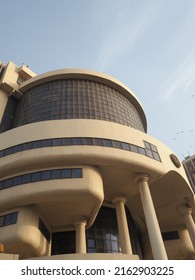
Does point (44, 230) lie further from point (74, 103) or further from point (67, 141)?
point (74, 103)

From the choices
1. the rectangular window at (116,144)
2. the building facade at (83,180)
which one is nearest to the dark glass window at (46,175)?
the building facade at (83,180)

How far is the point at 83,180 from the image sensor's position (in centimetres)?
2692

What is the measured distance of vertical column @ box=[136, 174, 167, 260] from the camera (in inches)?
1006

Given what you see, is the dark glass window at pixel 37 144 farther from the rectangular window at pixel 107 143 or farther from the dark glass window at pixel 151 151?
the dark glass window at pixel 151 151

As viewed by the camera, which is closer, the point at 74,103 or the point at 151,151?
the point at 151,151

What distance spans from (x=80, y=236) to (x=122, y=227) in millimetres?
5283

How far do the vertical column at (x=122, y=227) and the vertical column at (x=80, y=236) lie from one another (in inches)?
172

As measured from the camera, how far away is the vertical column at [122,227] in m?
29.0

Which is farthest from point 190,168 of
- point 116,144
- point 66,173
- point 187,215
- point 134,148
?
point 66,173

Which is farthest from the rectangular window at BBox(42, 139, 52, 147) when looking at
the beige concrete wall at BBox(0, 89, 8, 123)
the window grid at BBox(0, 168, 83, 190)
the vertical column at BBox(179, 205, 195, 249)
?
the vertical column at BBox(179, 205, 195, 249)

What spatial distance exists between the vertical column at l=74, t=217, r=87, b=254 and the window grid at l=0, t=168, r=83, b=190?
620cm

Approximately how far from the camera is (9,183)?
28.1 metres

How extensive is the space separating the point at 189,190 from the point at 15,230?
24.0m

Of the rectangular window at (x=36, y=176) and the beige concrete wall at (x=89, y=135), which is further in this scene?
the beige concrete wall at (x=89, y=135)
